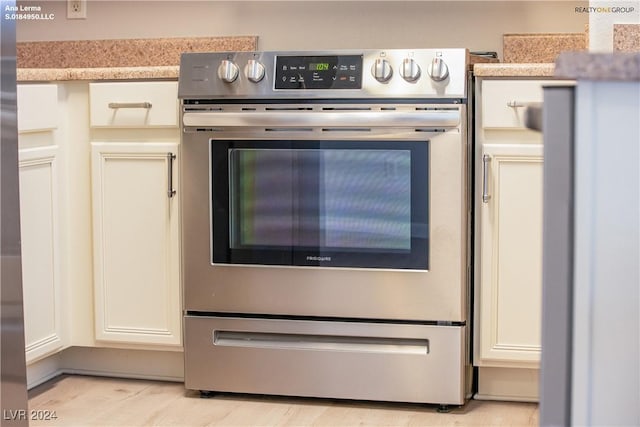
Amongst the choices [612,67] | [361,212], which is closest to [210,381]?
[361,212]

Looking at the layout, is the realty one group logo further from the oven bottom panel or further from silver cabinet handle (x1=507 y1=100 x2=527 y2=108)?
the oven bottom panel

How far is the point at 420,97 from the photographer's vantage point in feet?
8.11

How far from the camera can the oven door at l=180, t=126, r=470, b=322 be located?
2.49 meters

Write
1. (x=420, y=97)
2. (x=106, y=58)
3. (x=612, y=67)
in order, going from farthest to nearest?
(x=106, y=58) → (x=420, y=97) → (x=612, y=67)

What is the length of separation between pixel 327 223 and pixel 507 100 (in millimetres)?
567

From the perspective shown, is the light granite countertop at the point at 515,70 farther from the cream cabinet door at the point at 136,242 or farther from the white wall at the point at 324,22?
the cream cabinet door at the point at 136,242

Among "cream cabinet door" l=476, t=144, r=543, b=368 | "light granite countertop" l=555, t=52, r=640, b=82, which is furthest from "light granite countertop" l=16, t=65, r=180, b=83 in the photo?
"light granite countertop" l=555, t=52, r=640, b=82

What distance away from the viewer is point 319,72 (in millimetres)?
2535

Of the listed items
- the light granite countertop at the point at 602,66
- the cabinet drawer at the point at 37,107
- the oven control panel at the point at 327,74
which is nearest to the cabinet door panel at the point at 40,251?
the cabinet drawer at the point at 37,107

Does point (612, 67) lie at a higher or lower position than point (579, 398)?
higher

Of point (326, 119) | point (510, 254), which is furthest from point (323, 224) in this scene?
point (510, 254)

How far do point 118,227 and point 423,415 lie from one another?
99 cm

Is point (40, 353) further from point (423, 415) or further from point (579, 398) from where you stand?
point (579, 398)

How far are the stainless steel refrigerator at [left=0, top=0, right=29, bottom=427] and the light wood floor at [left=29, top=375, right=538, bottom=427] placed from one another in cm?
45
